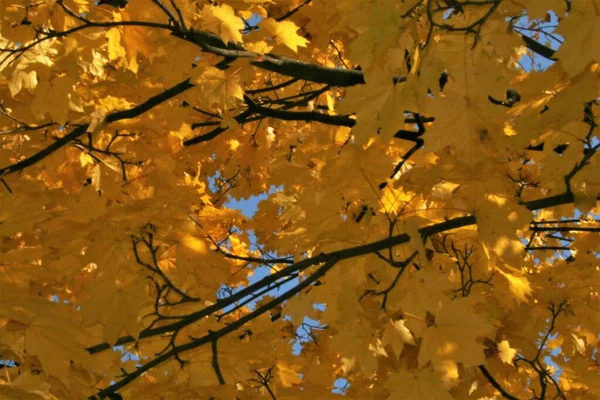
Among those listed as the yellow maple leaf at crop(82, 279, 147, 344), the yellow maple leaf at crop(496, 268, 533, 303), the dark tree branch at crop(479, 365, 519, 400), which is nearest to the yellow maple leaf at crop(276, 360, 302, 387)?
the dark tree branch at crop(479, 365, 519, 400)

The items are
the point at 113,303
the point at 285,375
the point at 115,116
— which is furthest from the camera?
the point at 285,375

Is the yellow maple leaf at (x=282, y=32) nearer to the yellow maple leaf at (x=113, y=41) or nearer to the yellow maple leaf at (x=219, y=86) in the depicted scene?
the yellow maple leaf at (x=219, y=86)

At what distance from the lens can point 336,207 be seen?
2.32m

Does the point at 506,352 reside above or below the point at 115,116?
below

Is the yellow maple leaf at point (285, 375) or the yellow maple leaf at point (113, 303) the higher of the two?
the yellow maple leaf at point (285, 375)

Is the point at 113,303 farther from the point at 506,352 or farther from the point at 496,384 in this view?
the point at 506,352

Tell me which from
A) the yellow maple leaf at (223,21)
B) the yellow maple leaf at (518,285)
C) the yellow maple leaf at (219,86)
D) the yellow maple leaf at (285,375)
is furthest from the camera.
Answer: the yellow maple leaf at (285,375)

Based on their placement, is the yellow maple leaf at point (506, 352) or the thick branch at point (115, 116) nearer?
the thick branch at point (115, 116)

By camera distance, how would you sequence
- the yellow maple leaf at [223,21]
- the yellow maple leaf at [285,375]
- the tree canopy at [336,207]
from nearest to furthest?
the tree canopy at [336,207]
the yellow maple leaf at [223,21]
the yellow maple leaf at [285,375]

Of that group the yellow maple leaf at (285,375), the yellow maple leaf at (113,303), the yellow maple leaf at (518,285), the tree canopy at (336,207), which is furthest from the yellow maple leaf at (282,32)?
the yellow maple leaf at (285,375)

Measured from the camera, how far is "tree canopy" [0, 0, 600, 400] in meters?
1.79

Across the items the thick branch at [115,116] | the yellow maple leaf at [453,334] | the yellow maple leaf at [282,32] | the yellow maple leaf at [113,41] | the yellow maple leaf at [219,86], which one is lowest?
the yellow maple leaf at [453,334]

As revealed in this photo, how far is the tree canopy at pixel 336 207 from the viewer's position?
1788 mm

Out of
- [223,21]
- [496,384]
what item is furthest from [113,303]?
[496,384]
